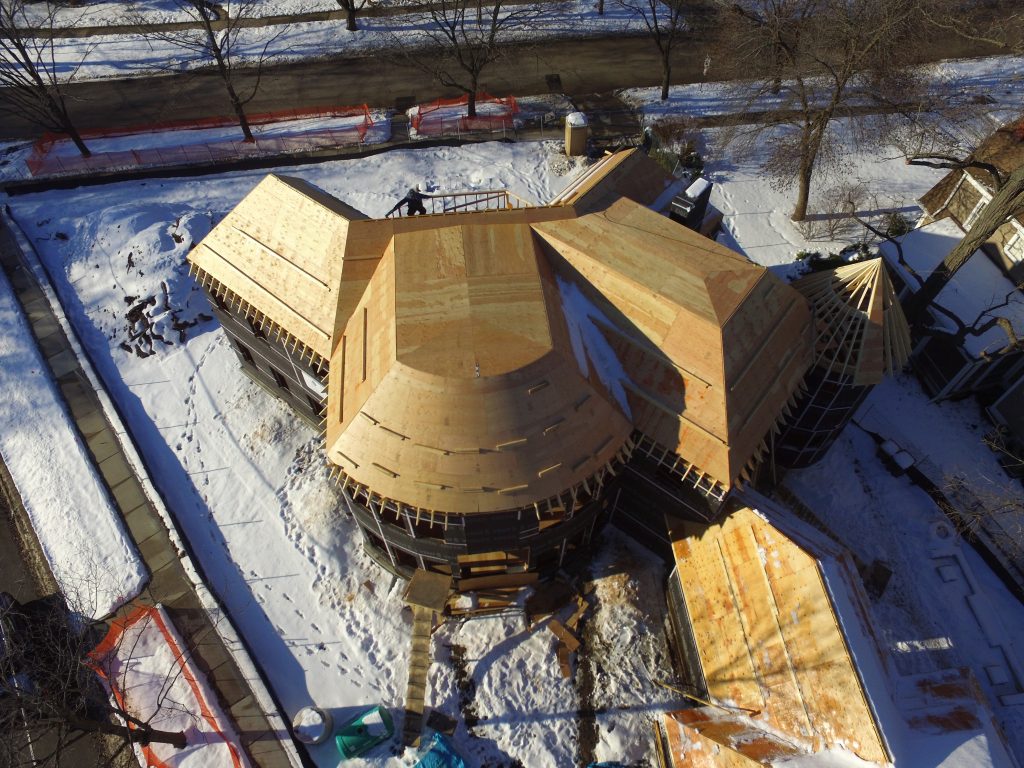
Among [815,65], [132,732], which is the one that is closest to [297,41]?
[815,65]

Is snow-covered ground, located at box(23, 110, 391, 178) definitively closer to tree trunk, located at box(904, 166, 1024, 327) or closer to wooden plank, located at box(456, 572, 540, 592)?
wooden plank, located at box(456, 572, 540, 592)

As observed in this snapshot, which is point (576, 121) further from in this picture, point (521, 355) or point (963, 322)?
point (521, 355)

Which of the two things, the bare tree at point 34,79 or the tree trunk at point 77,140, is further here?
the tree trunk at point 77,140

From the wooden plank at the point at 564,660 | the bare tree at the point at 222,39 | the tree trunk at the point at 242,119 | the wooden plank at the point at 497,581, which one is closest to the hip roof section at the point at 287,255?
the wooden plank at the point at 497,581

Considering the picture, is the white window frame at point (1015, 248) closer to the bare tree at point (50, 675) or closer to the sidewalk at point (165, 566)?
the sidewalk at point (165, 566)

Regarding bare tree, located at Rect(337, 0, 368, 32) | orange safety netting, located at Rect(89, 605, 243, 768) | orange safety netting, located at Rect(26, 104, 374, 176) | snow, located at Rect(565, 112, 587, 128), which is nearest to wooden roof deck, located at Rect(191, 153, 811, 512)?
orange safety netting, located at Rect(89, 605, 243, 768)

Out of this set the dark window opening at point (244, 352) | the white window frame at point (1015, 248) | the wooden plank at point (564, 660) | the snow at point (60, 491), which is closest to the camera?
the wooden plank at point (564, 660)
